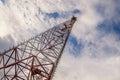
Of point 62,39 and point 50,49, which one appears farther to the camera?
point 62,39

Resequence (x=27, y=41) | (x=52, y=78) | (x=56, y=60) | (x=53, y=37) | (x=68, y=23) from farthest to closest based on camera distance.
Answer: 1. (x=68, y=23)
2. (x=53, y=37)
3. (x=27, y=41)
4. (x=56, y=60)
5. (x=52, y=78)

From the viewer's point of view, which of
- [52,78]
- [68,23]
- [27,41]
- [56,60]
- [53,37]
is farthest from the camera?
[68,23]

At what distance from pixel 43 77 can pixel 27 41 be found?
6.64 m

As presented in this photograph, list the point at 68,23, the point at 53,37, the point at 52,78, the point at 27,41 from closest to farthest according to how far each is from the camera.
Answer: the point at 52,78, the point at 27,41, the point at 53,37, the point at 68,23

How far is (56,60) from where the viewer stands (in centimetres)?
3769

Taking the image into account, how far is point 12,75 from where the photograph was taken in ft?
127

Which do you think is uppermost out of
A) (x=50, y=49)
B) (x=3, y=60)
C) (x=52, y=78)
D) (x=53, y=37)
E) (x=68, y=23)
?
(x=68, y=23)

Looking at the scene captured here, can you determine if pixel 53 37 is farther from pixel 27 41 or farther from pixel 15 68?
pixel 15 68

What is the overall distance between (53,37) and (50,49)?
3.67 m

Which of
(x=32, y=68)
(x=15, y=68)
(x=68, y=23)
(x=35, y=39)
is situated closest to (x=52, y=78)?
(x=32, y=68)

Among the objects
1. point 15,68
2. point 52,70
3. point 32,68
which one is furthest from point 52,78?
point 15,68

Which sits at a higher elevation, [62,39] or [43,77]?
[62,39]

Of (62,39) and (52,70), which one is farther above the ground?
(62,39)

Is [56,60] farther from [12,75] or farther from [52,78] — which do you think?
[12,75]
